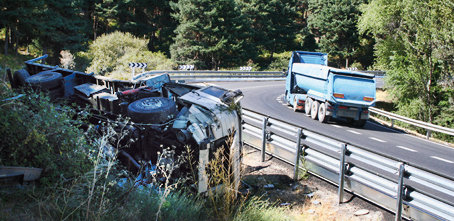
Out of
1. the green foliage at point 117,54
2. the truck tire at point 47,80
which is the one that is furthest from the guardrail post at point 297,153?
the green foliage at point 117,54

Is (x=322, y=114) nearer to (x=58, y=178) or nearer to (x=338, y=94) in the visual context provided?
(x=338, y=94)

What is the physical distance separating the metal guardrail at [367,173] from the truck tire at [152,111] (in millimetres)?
2264

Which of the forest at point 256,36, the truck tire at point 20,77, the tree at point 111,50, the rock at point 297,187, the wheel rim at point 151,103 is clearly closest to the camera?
the wheel rim at point 151,103

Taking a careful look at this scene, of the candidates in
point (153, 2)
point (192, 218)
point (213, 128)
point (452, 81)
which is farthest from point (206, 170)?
point (153, 2)

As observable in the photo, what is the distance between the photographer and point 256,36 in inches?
2089

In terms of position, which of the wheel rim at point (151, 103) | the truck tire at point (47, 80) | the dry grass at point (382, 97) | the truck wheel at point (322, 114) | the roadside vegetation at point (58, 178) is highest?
the truck tire at point (47, 80)

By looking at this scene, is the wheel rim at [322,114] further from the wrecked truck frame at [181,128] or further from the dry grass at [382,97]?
the dry grass at [382,97]

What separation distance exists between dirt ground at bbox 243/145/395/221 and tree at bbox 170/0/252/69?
3555cm

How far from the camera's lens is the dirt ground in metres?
4.82

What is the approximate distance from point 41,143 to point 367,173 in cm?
458

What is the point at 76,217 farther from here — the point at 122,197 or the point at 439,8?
the point at 439,8

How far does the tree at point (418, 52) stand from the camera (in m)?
18.5

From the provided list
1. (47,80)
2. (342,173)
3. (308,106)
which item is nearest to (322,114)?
(308,106)

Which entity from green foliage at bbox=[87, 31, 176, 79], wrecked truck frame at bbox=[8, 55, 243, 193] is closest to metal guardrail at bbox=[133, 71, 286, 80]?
green foliage at bbox=[87, 31, 176, 79]
